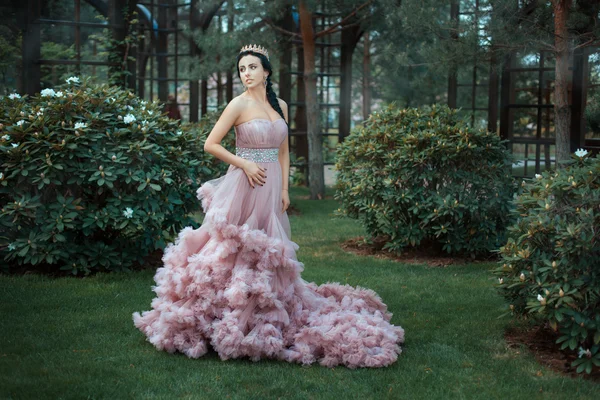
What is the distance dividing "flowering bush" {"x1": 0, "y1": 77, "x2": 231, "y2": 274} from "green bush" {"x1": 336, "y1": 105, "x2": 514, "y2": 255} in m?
1.87

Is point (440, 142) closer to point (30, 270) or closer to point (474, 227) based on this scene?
point (474, 227)

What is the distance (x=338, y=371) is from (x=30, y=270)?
3.27m

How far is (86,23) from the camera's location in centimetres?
970

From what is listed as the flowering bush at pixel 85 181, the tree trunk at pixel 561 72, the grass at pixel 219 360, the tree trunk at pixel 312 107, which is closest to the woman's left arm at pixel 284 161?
the grass at pixel 219 360

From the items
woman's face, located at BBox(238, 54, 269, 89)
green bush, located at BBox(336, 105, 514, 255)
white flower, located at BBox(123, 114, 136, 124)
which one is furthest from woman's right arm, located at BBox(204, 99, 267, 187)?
green bush, located at BBox(336, 105, 514, 255)

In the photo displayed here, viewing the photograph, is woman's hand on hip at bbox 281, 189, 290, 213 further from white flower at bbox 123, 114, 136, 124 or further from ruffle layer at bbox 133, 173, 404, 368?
white flower at bbox 123, 114, 136, 124

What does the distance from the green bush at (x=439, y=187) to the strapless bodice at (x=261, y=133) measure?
8.54ft

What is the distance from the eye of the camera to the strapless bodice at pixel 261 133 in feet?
14.4

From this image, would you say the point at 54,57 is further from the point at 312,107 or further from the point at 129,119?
the point at 129,119

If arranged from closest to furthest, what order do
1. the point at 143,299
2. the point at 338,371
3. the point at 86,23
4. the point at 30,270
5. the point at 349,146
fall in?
the point at 338,371 < the point at 143,299 < the point at 30,270 < the point at 349,146 < the point at 86,23

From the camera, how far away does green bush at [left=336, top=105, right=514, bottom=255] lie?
22.3 ft

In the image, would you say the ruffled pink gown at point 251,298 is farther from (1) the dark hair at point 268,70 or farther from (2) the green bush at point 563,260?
(2) the green bush at point 563,260

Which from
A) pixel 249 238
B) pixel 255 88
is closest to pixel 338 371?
pixel 249 238

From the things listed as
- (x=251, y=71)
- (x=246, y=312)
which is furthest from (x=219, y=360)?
(x=251, y=71)
